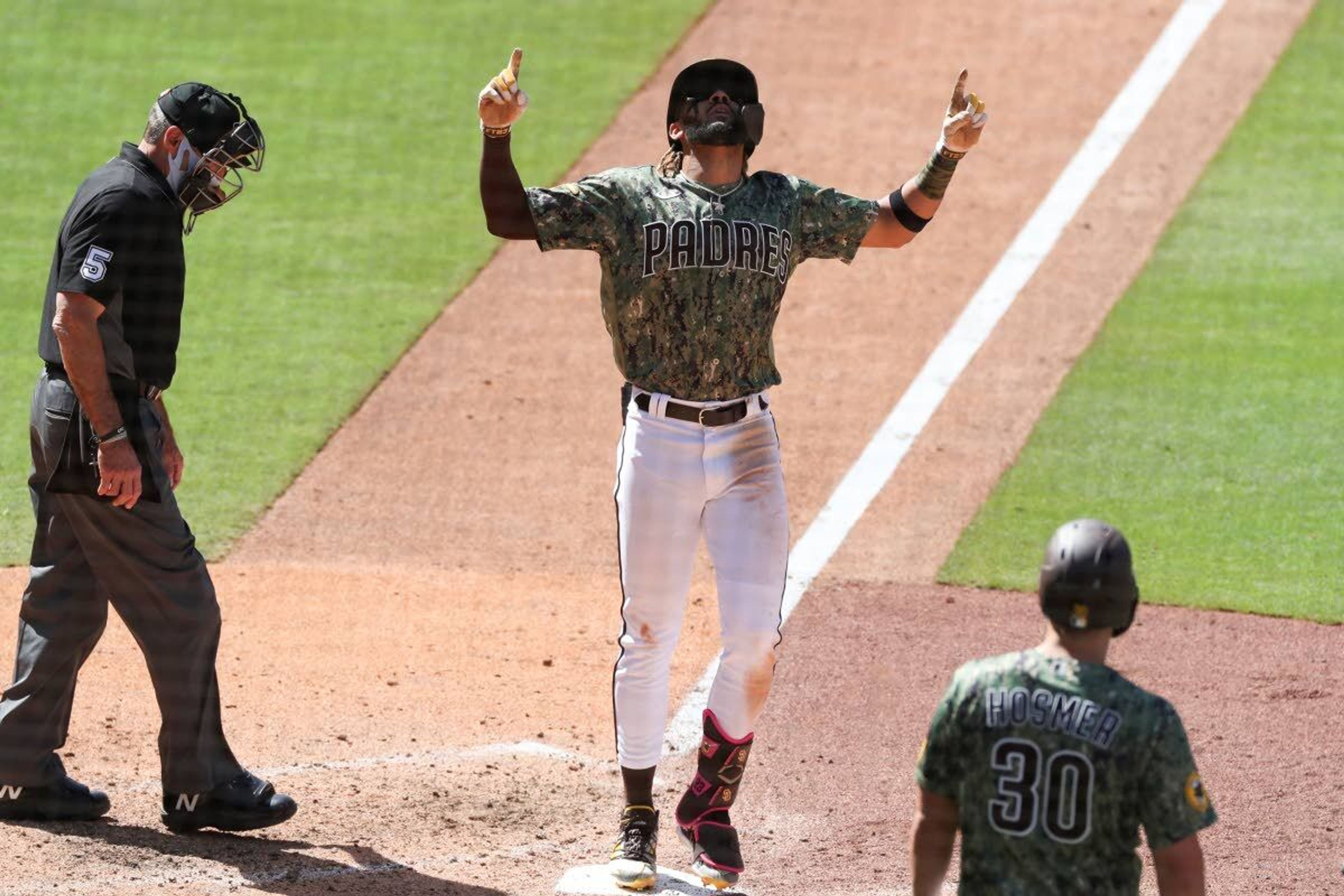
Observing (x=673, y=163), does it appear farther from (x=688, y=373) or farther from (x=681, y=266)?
(x=688, y=373)

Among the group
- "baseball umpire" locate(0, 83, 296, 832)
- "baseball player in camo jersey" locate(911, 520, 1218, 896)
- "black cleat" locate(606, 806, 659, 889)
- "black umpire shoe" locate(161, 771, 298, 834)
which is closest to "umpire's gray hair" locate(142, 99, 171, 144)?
"baseball umpire" locate(0, 83, 296, 832)

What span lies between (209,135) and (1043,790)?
3128mm

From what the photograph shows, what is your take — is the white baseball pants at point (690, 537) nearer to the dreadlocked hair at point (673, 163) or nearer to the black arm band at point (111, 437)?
the dreadlocked hair at point (673, 163)

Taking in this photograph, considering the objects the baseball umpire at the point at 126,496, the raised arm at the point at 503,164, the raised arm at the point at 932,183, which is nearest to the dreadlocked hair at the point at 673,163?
the raised arm at the point at 503,164

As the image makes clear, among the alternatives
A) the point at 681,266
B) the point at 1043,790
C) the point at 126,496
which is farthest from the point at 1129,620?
the point at 126,496

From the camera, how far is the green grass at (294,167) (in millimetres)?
9516

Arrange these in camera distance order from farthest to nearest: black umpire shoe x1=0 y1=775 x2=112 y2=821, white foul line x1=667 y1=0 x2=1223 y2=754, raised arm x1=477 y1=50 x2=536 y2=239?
white foul line x1=667 y1=0 x2=1223 y2=754
black umpire shoe x1=0 y1=775 x2=112 y2=821
raised arm x1=477 y1=50 x2=536 y2=239

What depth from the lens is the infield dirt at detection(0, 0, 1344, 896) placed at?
17.3 ft

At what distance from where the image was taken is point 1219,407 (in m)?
9.55

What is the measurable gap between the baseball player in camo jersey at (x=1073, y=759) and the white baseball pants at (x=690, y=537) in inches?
64.1

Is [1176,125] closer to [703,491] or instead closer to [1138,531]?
[1138,531]

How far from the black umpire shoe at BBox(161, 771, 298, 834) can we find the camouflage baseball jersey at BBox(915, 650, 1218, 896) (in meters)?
2.56

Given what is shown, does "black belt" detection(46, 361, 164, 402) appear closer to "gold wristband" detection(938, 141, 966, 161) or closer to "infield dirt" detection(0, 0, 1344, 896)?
"infield dirt" detection(0, 0, 1344, 896)

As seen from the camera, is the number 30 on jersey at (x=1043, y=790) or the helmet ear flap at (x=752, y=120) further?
the helmet ear flap at (x=752, y=120)
